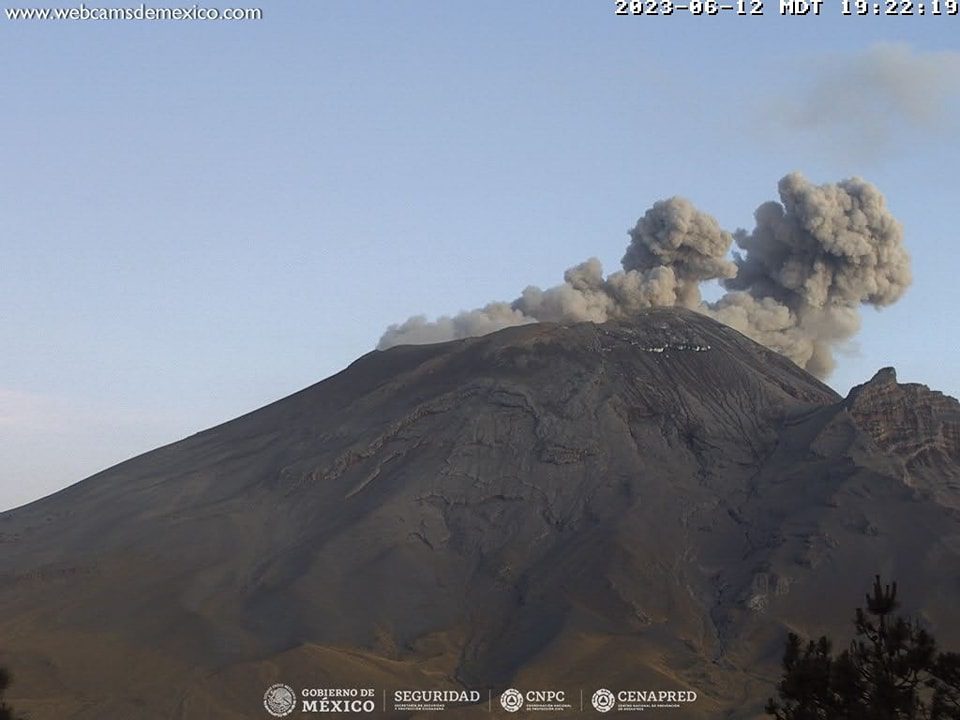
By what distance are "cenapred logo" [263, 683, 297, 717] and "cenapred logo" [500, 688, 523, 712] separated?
1269cm

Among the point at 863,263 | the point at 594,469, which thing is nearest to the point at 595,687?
the point at 594,469

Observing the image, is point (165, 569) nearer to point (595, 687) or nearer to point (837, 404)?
point (595, 687)

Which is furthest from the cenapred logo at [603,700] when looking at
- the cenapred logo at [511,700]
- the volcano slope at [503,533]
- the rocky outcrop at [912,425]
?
the rocky outcrop at [912,425]

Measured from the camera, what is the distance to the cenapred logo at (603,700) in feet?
303

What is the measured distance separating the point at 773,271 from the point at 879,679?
10818 centimetres

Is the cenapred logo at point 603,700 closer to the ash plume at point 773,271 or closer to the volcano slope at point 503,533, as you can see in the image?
the volcano slope at point 503,533

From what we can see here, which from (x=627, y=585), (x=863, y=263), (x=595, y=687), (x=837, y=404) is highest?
(x=863, y=263)

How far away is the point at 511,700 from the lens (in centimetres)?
9275

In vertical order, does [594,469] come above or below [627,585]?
above

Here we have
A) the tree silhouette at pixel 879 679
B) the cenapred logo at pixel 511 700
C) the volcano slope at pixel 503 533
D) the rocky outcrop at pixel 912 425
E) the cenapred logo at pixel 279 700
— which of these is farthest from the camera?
the rocky outcrop at pixel 912 425

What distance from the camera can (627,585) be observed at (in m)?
107

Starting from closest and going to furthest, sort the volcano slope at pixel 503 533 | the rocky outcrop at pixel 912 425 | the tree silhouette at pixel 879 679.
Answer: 1. the tree silhouette at pixel 879 679
2. the volcano slope at pixel 503 533
3. the rocky outcrop at pixel 912 425

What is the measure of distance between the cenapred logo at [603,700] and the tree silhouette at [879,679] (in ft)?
183

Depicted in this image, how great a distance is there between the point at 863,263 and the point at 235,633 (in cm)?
6746
